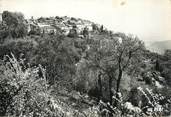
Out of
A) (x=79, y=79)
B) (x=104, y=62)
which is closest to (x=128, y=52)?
(x=104, y=62)

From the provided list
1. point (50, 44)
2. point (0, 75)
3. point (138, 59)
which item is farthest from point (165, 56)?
point (0, 75)

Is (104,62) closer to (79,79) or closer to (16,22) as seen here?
(79,79)

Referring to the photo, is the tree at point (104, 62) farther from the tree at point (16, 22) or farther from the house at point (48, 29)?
the house at point (48, 29)

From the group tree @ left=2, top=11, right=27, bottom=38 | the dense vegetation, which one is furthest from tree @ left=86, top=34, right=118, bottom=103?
tree @ left=2, top=11, right=27, bottom=38

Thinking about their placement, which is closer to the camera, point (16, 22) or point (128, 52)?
point (128, 52)

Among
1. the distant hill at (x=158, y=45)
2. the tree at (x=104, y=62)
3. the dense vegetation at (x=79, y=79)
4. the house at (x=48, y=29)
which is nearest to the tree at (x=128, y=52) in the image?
the dense vegetation at (x=79, y=79)

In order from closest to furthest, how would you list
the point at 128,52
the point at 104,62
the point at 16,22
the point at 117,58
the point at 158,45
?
1. the point at 128,52
2. the point at 117,58
3. the point at 104,62
4. the point at 158,45
5. the point at 16,22

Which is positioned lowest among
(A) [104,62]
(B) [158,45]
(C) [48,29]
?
(C) [48,29]

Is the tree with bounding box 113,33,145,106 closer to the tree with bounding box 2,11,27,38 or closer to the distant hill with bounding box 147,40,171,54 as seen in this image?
the distant hill with bounding box 147,40,171,54

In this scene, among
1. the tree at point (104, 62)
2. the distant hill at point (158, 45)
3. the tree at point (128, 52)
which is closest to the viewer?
the tree at point (128, 52)

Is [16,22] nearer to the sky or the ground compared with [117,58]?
nearer to the ground

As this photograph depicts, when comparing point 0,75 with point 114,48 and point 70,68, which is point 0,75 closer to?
point 114,48

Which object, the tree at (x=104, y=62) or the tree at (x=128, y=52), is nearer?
the tree at (x=128, y=52)
